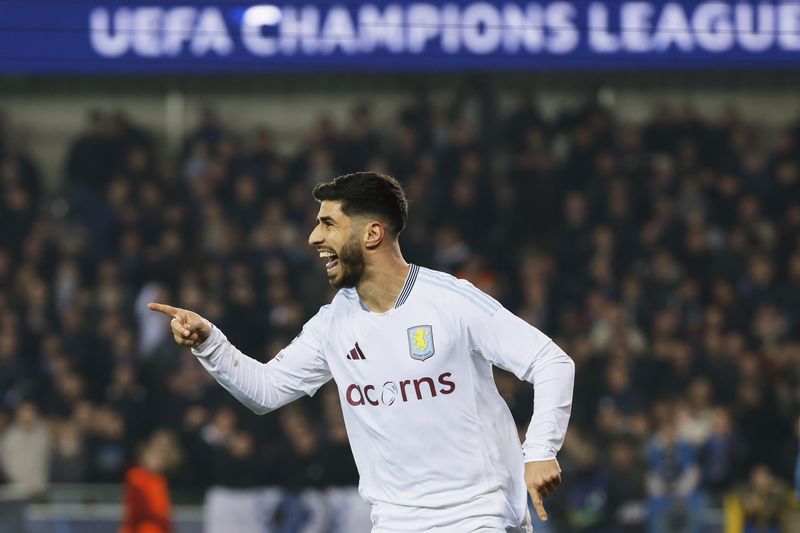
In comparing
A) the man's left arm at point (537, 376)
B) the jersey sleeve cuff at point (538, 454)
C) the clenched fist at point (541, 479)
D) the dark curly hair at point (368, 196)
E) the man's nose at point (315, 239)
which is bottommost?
the clenched fist at point (541, 479)

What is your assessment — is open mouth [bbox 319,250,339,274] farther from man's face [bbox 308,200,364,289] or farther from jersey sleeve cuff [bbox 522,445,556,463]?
jersey sleeve cuff [bbox 522,445,556,463]

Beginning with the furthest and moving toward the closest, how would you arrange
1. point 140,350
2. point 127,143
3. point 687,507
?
1. point 127,143
2. point 140,350
3. point 687,507

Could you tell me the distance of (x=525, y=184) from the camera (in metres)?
14.3

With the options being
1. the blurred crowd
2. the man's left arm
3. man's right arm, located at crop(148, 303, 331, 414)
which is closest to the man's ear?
man's right arm, located at crop(148, 303, 331, 414)

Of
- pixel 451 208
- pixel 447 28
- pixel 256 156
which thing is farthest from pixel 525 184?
pixel 447 28

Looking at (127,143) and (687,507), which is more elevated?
(127,143)

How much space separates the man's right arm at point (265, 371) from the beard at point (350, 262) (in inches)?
11.2

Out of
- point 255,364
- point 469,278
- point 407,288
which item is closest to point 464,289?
point 407,288

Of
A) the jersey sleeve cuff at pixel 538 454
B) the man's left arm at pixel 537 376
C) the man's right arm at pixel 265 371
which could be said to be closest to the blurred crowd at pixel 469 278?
the man's right arm at pixel 265 371

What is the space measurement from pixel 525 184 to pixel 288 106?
3521 mm

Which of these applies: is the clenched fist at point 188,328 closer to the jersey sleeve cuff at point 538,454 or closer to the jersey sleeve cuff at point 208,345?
the jersey sleeve cuff at point 208,345

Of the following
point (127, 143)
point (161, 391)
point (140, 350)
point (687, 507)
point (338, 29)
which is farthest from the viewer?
point (127, 143)

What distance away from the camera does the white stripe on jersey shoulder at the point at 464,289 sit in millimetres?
4566

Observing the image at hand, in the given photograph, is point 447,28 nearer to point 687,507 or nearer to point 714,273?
point 687,507
